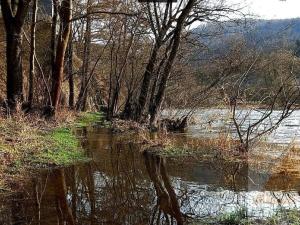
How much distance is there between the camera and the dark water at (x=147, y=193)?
5949 mm

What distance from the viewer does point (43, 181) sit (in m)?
7.91

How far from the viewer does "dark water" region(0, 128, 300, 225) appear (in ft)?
19.5

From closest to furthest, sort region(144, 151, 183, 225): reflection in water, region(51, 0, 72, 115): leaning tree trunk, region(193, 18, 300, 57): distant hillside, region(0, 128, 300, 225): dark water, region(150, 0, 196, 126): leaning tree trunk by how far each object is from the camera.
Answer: region(0, 128, 300, 225): dark water < region(144, 151, 183, 225): reflection in water < region(193, 18, 300, 57): distant hillside < region(51, 0, 72, 115): leaning tree trunk < region(150, 0, 196, 126): leaning tree trunk

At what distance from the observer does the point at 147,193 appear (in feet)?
23.9

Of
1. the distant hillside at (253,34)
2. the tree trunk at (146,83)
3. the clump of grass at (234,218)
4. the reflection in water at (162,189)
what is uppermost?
the distant hillside at (253,34)

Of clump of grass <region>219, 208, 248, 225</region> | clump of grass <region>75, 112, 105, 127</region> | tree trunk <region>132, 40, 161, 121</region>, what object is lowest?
clump of grass <region>75, 112, 105, 127</region>

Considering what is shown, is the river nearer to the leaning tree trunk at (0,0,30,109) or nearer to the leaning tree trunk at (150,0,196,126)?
the leaning tree trunk at (0,0,30,109)

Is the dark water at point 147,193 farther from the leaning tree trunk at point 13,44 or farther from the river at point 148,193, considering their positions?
the leaning tree trunk at point 13,44

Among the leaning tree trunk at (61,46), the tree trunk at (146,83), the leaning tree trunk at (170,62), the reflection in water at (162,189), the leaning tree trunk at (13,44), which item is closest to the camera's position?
the reflection in water at (162,189)

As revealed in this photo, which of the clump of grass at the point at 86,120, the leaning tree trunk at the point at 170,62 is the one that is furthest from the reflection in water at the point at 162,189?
the clump of grass at the point at 86,120

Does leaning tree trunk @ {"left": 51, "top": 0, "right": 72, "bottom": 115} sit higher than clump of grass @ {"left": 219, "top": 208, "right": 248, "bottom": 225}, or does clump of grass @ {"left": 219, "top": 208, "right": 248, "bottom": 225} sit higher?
leaning tree trunk @ {"left": 51, "top": 0, "right": 72, "bottom": 115}

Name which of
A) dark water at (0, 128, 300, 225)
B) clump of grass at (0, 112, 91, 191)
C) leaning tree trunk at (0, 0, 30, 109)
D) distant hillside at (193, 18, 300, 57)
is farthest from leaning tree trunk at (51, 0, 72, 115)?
dark water at (0, 128, 300, 225)

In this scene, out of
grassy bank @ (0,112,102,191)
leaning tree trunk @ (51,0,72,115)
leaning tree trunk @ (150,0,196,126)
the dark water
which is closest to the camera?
the dark water

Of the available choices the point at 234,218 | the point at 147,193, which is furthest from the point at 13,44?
the point at 234,218
